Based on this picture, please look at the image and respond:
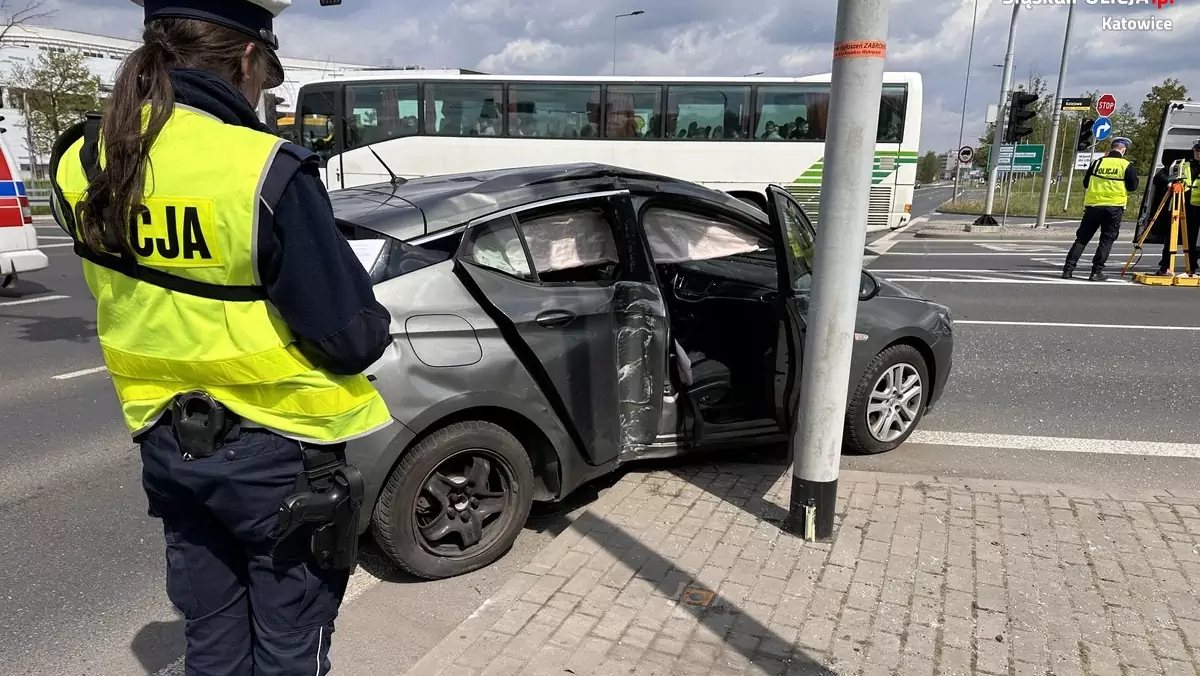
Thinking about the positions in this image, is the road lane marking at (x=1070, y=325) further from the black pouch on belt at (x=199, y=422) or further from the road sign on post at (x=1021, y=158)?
the road sign on post at (x=1021, y=158)

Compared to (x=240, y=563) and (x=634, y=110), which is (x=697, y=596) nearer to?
(x=240, y=563)

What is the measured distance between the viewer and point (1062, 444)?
16.1ft

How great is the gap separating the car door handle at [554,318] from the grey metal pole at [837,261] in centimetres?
104

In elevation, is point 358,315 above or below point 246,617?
above

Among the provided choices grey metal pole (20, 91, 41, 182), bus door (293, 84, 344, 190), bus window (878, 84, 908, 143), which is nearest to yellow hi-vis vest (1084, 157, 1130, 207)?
bus window (878, 84, 908, 143)

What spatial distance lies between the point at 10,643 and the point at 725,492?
303 cm

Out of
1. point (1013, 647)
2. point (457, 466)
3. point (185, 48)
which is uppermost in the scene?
point (185, 48)

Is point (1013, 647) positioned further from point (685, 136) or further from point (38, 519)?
point (685, 136)

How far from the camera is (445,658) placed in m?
2.58

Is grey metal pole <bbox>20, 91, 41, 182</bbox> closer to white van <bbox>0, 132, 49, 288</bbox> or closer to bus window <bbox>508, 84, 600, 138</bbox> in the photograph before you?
bus window <bbox>508, 84, 600, 138</bbox>

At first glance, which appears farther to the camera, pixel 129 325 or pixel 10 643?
pixel 10 643

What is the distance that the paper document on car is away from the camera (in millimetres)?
3012

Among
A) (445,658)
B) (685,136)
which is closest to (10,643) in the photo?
(445,658)

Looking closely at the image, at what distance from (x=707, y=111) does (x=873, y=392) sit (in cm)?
1284
